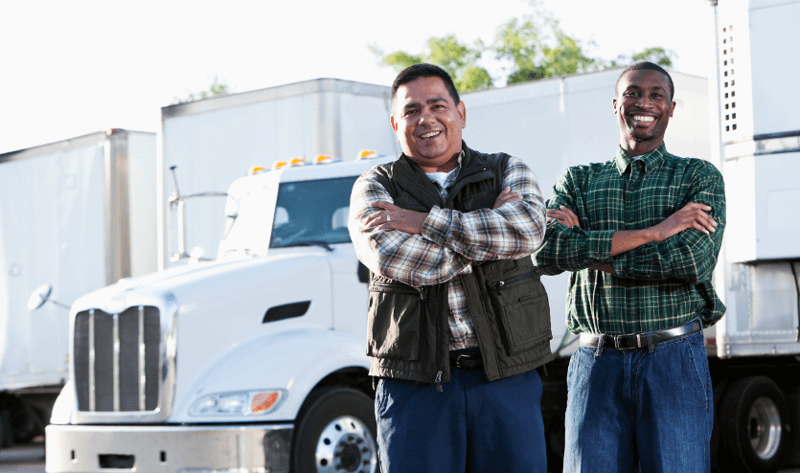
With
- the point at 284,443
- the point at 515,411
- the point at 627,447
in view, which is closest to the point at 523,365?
the point at 515,411

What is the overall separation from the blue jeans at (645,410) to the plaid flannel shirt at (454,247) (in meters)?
0.57

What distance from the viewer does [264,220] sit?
294 inches

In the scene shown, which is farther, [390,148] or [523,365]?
[390,148]

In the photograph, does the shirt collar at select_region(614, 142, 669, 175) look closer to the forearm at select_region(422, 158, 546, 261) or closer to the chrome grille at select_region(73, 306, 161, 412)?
the forearm at select_region(422, 158, 546, 261)

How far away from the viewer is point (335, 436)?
6535 mm

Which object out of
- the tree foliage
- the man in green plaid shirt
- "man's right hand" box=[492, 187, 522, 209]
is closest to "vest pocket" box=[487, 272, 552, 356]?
"man's right hand" box=[492, 187, 522, 209]

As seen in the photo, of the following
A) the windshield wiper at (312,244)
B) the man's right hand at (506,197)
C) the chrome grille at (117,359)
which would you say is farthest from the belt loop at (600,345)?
the windshield wiper at (312,244)

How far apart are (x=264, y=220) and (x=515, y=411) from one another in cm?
467

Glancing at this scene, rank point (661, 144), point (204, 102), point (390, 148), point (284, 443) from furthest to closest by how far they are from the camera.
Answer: point (204, 102)
point (390, 148)
point (284, 443)
point (661, 144)

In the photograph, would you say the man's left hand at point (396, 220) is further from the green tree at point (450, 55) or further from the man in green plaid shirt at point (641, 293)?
the green tree at point (450, 55)

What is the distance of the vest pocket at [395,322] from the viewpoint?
304 centimetres

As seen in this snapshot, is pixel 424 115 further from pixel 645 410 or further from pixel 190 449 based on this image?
pixel 190 449

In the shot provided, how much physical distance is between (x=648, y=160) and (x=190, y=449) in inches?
150

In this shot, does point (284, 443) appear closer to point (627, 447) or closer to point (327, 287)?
point (327, 287)
